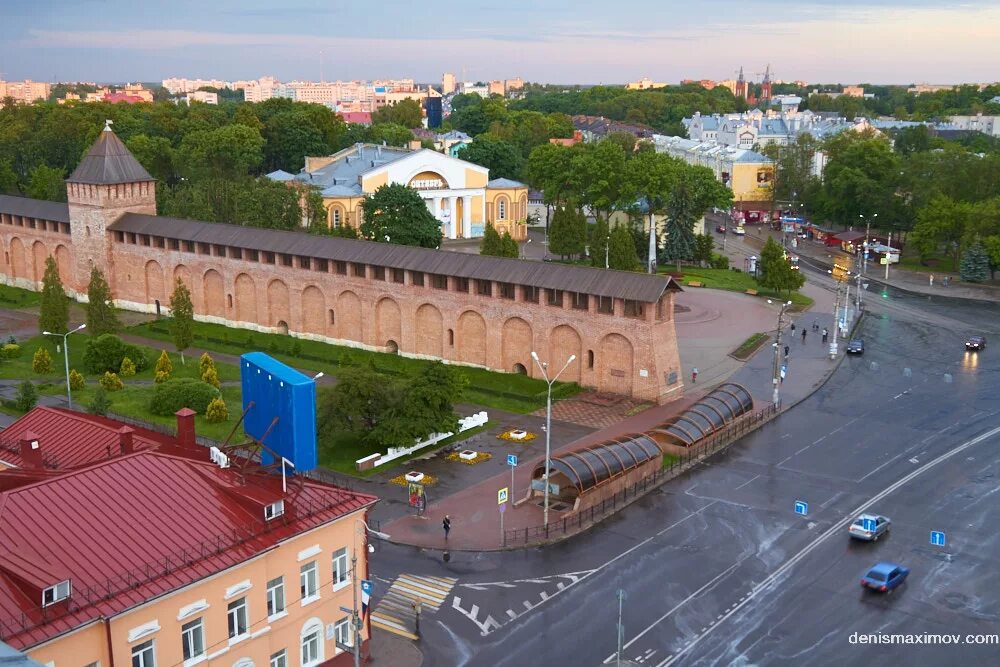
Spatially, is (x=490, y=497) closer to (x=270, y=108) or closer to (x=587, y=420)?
(x=587, y=420)

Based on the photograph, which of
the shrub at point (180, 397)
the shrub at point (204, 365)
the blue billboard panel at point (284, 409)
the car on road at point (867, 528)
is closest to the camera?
the blue billboard panel at point (284, 409)

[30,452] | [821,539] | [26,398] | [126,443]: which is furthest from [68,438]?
[821,539]

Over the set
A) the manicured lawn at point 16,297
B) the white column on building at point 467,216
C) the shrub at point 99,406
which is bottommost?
the manicured lawn at point 16,297

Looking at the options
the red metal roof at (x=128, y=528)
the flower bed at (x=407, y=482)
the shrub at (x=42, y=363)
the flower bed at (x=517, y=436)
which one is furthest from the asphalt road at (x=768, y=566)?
the shrub at (x=42, y=363)

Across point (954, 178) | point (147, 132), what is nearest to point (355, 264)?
point (954, 178)

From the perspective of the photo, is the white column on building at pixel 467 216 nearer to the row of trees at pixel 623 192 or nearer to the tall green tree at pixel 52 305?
the row of trees at pixel 623 192

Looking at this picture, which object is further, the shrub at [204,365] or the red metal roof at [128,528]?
the shrub at [204,365]
